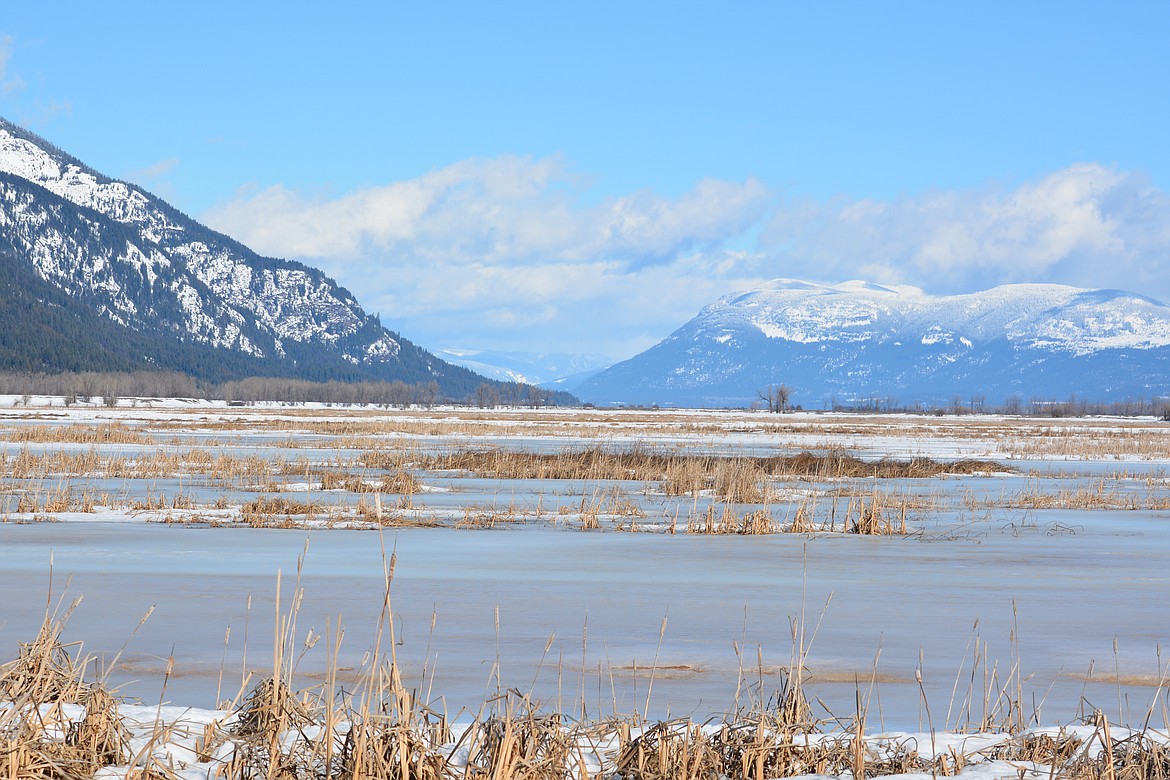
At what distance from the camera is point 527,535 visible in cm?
1805

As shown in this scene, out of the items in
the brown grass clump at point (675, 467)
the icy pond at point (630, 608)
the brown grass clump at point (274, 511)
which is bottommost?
the icy pond at point (630, 608)

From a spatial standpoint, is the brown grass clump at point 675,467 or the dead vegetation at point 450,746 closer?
the dead vegetation at point 450,746

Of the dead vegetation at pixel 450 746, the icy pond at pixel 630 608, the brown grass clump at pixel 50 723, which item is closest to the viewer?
the brown grass clump at pixel 50 723

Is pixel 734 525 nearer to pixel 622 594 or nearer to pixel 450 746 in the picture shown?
pixel 622 594

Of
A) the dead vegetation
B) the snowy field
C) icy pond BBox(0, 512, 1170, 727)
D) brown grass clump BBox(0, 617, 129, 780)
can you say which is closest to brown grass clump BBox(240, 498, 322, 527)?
the snowy field

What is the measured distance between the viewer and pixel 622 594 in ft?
40.0

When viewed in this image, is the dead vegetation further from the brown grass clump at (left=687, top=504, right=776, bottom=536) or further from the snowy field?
the brown grass clump at (left=687, top=504, right=776, bottom=536)

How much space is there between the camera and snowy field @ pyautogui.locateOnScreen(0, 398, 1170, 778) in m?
7.51

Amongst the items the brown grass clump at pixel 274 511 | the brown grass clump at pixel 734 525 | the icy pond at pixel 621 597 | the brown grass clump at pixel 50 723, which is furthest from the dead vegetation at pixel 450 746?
the brown grass clump at pixel 274 511

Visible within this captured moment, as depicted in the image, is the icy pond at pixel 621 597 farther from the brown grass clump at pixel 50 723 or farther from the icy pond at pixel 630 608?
the brown grass clump at pixel 50 723

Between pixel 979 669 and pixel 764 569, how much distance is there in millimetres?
5979

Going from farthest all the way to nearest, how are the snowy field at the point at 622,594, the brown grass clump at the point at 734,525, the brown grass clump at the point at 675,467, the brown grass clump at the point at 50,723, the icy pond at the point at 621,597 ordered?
the brown grass clump at the point at 675,467 → the brown grass clump at the point at 734,525 → the icy pond at the point at 621,597 → the snowy field at the point at 622,594 → the brown grass clump at the point at 50,723

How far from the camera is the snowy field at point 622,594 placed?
7508 millimetres

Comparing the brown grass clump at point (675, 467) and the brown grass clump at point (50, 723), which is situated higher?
the brown grass clump at point (675, 467)
